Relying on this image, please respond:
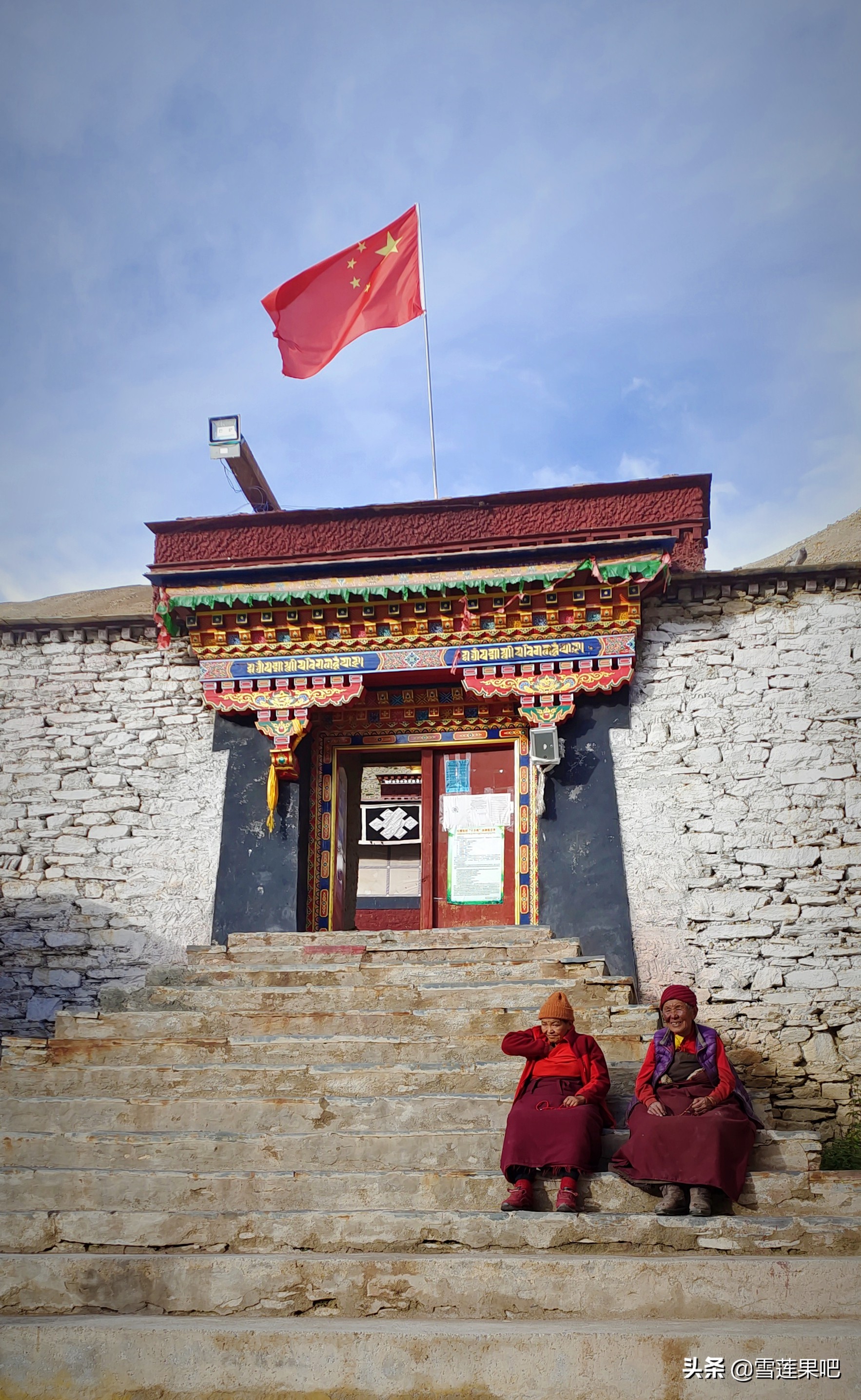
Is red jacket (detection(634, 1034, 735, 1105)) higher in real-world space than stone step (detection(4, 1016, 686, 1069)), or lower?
higher

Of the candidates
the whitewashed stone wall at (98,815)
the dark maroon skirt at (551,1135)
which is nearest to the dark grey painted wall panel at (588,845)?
the whitewashed stone wall at (98,815)

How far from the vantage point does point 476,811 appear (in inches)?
345

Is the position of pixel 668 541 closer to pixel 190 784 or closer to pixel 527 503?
pixel 527 503

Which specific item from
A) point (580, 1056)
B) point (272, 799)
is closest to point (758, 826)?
point (580, 1056)

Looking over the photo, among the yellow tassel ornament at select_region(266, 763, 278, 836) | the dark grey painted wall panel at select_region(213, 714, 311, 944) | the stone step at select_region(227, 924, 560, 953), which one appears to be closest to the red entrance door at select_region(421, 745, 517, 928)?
the stone step at select_region(227, 924, 560, 953)

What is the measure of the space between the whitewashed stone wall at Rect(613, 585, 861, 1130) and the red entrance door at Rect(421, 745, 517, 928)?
1.13 metres

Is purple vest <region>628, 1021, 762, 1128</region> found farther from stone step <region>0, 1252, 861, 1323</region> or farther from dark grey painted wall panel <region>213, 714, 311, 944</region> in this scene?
dark grey painted wall panel <region>213, 714, 311, 944</region>

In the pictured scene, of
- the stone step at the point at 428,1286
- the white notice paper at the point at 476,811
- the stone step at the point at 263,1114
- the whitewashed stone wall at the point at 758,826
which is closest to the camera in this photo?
the stone step at the point at 428,1286

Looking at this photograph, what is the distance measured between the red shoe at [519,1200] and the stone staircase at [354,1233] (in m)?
0.05

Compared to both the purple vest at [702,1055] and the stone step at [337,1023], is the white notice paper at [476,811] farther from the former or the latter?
the purple vest at [702,1055]

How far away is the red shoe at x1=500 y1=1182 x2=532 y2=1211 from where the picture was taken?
4.04m

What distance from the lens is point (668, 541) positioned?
7934 mm

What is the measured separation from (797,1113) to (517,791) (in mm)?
3227

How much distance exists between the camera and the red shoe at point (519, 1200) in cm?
404
